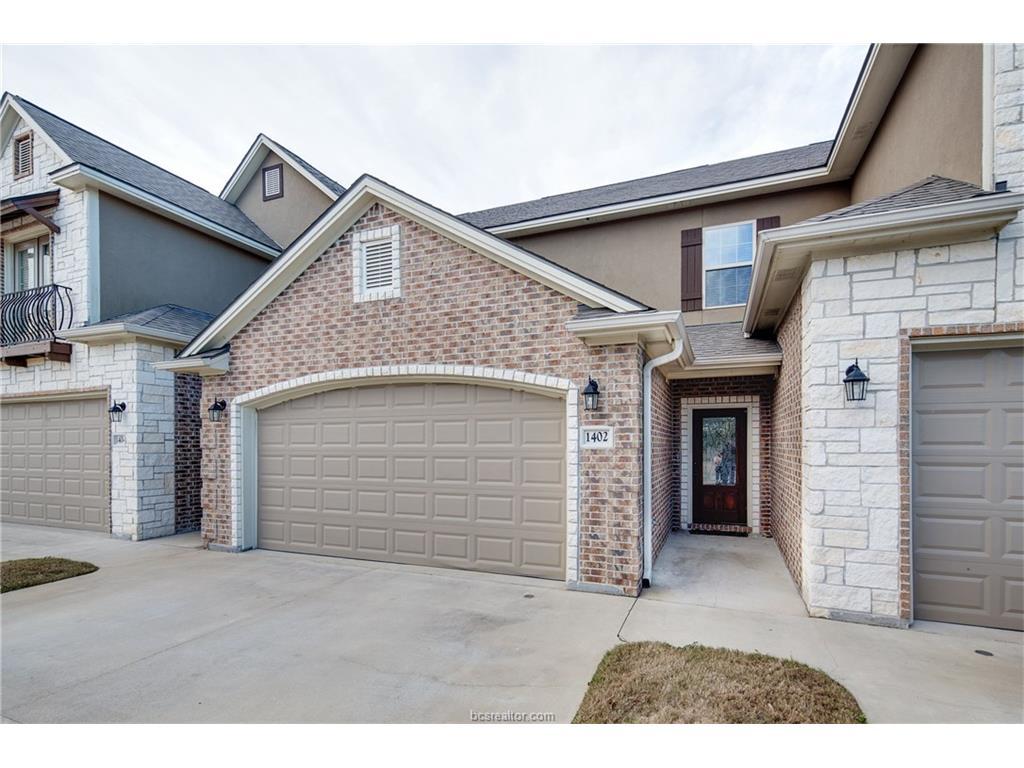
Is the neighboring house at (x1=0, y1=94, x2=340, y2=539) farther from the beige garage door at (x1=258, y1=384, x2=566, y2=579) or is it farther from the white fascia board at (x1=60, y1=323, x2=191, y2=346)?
the beige garage door at (x1=258, y1=384, x2=566, y2=579)

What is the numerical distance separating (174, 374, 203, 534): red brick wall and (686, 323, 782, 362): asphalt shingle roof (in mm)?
8998

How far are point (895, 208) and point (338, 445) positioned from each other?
7127mm

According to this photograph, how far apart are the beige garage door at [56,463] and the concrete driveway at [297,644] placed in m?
3.34

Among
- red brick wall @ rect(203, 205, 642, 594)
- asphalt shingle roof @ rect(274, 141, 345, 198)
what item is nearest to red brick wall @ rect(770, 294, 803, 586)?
red brick wall @ rect(203, 205, 642, 594)

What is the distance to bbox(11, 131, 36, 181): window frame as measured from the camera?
10250 mm

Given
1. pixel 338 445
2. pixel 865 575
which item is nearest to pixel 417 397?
pixel 338 445

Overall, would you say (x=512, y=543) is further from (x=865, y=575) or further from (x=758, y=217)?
(x=758, y=217)

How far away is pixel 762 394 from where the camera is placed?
885cm

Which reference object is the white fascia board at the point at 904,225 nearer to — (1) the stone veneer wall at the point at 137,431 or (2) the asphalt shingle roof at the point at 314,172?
(1) the stone veneer wall at the point at 137,431

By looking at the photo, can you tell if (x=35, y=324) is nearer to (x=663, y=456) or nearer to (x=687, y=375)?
(x=663, y=456)

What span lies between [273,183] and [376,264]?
28.7 feet

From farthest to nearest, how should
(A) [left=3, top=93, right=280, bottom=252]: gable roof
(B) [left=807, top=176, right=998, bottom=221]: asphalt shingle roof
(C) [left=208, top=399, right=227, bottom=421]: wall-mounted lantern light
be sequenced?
(A) [left=3, top=93, right=280, bottom=252]: gable roof, (C) [left=208, top=399, right=227, bottom=421]: wall-mounted lantern light, (B) [left=807, top=176, right=998, bottom=221]: asphalt shingle roof

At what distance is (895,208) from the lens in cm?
448

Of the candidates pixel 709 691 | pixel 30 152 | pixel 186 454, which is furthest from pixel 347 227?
pixel 30 152
